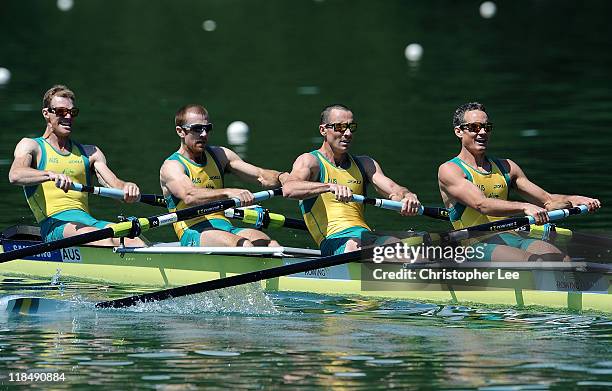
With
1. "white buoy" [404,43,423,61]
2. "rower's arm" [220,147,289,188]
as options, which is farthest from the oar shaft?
"white buoy" [404,43,423,61]

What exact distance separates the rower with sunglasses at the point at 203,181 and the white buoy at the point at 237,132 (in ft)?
29.4

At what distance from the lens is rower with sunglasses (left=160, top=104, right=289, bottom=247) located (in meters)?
13.9

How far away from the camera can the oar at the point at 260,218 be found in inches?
558

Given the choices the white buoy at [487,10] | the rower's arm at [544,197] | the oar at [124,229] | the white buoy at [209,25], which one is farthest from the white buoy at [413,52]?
the oar at [124,229]

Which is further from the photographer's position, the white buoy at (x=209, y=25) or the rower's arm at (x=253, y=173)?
the white buoy at (x=209, y=25)

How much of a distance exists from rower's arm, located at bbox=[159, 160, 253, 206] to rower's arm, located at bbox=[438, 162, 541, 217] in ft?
6.08

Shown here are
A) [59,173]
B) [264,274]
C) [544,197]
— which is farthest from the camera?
[59,173]

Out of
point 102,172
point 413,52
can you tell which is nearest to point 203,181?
point 102,172

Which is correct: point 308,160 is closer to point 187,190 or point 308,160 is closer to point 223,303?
point 187,190

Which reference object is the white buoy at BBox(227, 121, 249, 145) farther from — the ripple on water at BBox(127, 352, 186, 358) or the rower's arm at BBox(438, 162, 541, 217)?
the ripple on water at BBox(127, 352, 186, 358)

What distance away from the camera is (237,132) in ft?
78.3

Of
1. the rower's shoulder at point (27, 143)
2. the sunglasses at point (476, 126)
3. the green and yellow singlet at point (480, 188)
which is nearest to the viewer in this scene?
the sunglasses at point (476, 126)

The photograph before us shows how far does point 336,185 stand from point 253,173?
126cm

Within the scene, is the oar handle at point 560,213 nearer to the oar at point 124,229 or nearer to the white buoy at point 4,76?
the oar at point 124,229
